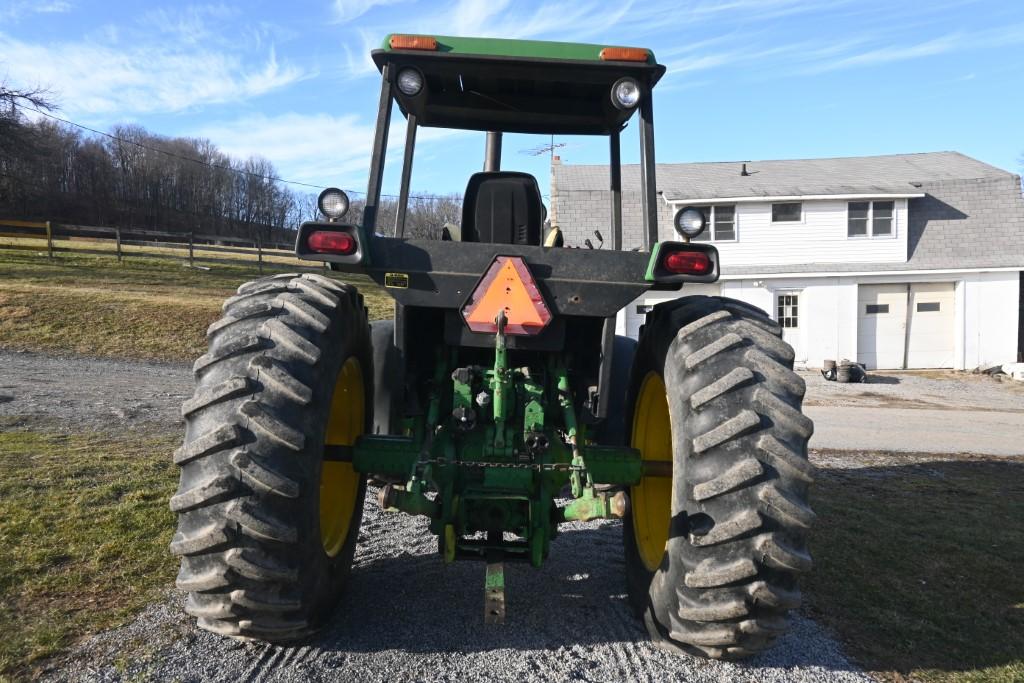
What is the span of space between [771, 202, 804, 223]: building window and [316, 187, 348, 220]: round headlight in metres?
20.8

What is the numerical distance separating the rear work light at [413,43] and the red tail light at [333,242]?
3.19ft

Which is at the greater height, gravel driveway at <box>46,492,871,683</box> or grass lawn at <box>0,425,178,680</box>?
grass lawn at <box>0,425,178,680</box>

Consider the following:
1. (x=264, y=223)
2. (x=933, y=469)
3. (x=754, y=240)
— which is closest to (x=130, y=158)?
(x=264, y=223)

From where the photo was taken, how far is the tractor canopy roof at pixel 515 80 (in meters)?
3.53

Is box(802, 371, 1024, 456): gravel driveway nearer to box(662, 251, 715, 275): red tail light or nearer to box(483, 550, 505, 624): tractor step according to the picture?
box(662, 251, 715, 275): red tail light

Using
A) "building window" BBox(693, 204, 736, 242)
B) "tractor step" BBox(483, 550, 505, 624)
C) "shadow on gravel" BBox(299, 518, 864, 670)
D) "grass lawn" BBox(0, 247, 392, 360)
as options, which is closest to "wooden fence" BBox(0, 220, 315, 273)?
"grass lawn" BBox(0, 247, 392, 360)

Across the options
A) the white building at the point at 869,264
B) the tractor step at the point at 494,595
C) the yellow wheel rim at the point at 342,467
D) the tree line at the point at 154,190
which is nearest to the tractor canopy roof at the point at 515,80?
the yellow wheel rim at the point at 342,467

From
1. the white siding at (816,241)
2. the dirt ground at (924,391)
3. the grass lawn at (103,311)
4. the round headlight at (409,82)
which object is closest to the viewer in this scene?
the round headlight at (409,82)

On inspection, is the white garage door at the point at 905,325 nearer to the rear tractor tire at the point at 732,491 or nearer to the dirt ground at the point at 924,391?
the dirt ground at the point at 924,391

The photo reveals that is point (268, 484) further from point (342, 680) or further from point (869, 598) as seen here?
point (869, 598)

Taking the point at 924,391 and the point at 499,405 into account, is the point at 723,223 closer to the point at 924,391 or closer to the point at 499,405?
the point at 924,391

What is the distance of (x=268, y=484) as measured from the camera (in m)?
2.59

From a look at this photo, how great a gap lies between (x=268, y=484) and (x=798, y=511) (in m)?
1.93

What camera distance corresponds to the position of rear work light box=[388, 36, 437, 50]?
136 inches
